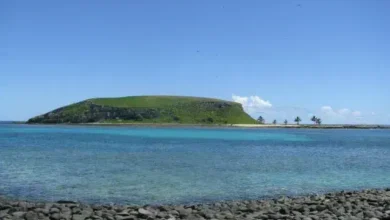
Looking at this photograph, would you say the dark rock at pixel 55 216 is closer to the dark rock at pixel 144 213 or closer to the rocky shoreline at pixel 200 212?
the rocky shoreline at pixel 200 212

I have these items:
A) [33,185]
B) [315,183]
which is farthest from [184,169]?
[33,185]

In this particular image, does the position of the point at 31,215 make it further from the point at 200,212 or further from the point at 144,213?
the point at 200,212

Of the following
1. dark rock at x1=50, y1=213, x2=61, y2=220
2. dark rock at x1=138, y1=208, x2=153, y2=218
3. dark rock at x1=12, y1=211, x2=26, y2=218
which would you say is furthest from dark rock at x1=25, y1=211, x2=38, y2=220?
dark rock at x1=138, y1=208, x2=153, y2=218

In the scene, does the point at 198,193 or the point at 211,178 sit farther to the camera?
the point at 211,178

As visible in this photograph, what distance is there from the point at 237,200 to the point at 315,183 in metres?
10.5

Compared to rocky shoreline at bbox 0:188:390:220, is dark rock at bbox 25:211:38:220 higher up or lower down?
higher up

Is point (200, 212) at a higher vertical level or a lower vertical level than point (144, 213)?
lower

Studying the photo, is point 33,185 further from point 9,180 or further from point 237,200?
point 237,200

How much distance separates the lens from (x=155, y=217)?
17.2m

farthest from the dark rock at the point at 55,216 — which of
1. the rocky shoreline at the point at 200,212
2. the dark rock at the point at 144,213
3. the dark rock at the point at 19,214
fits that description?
the dark rock at the point at 144,213

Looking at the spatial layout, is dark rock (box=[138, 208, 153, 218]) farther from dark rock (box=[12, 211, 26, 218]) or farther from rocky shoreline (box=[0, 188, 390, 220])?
dark rock (box=[12, 211, 26, 218])

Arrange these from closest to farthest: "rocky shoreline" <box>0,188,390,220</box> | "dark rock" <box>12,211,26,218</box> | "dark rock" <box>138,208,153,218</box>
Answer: "dark rock" <box>12,211,26,218</box>
"rocky shoreline" <box>0,188,390,220</box>
"dark rock" <box>138,208,153,218</box>

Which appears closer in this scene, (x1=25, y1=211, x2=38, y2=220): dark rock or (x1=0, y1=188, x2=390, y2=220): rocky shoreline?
(x1=25, y1=211, x2=38, y2=220): dark rock

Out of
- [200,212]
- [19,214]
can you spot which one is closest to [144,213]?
[200,212]
